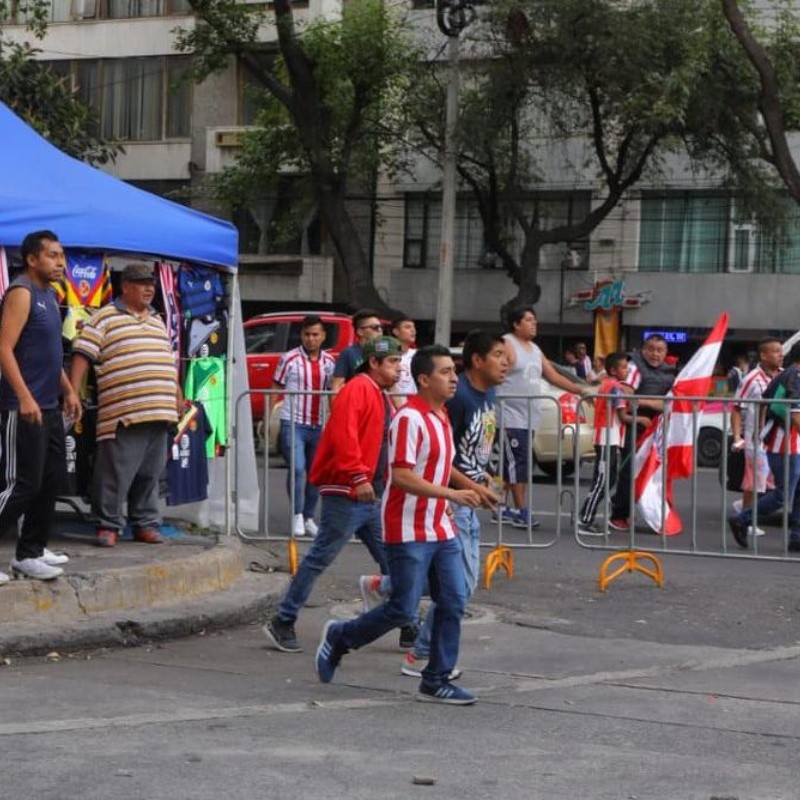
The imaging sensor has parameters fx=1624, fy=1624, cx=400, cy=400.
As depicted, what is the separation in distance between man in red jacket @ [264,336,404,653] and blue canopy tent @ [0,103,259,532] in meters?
2.66

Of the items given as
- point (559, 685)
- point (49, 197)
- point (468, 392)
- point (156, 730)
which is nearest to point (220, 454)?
point (49, 197)

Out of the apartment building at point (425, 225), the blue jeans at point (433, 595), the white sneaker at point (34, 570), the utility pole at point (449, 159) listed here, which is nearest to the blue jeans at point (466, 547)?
the blue jeans at point (433, 595)

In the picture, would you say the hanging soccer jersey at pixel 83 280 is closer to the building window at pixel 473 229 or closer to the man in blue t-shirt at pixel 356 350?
the man in blue t-shirt at pixel 356 350

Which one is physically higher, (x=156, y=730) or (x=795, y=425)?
(x=795, y=425)

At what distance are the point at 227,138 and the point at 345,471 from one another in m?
31.3

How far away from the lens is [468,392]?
8.43 m

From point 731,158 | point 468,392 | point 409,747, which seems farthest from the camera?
point 731,158

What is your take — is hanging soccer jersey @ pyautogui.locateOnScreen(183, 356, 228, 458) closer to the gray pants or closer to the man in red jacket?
the gray pants

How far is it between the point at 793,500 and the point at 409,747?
693 cm

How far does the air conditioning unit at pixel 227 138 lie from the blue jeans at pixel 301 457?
1039 inches

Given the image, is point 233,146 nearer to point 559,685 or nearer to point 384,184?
point 384,184

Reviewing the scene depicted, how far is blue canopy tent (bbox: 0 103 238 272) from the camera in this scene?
993 cm

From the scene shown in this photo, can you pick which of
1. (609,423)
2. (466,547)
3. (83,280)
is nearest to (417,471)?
(466,547)

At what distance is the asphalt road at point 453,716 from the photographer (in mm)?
5637
